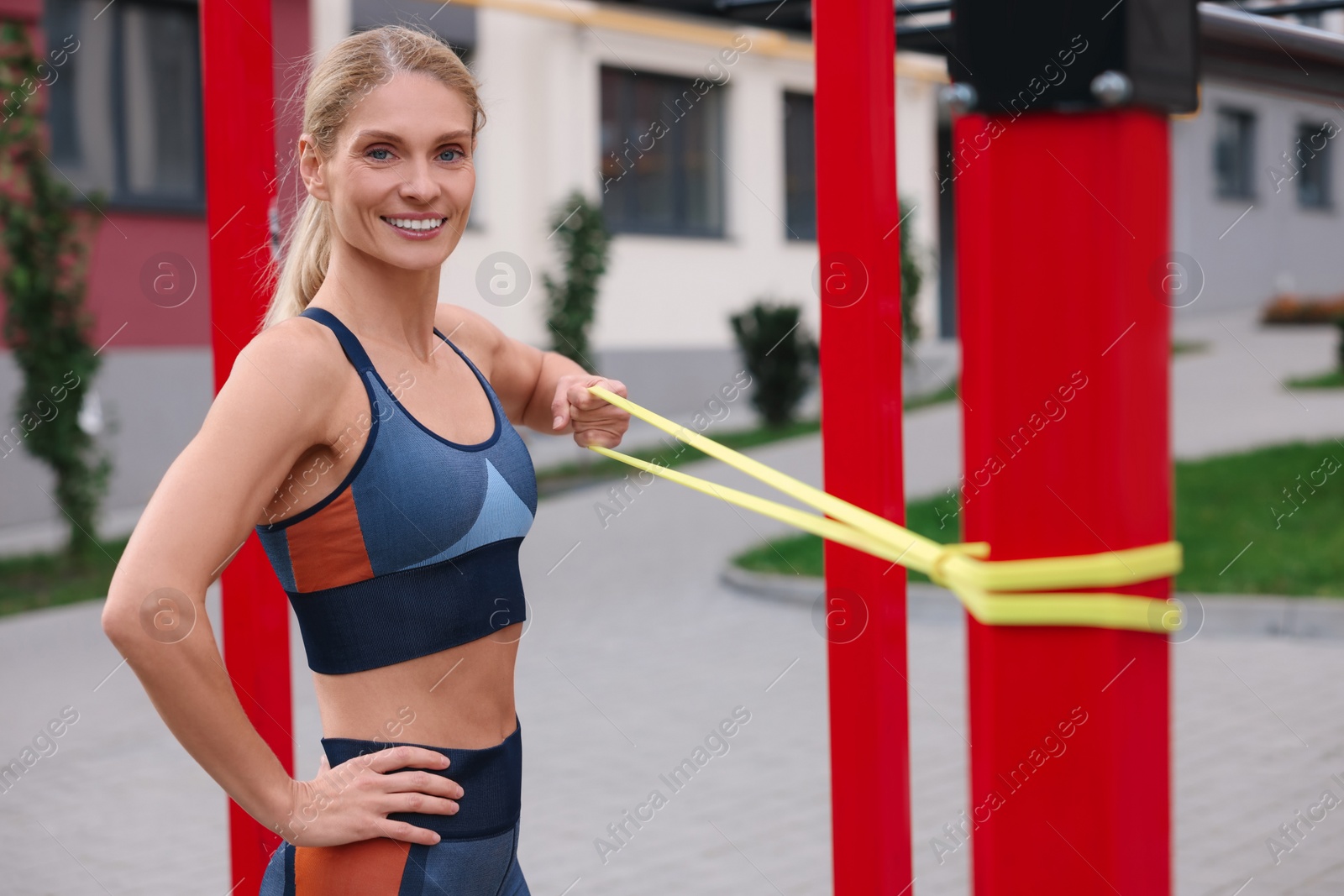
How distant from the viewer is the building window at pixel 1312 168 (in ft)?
88.8

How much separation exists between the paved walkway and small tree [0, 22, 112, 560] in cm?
134

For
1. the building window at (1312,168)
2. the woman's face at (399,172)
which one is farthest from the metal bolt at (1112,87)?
the building window at (1312,168)

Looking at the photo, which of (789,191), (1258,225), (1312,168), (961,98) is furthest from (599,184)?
(1312,168)

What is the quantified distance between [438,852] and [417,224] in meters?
0.79

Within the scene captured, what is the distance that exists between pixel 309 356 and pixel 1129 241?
37.3 inches

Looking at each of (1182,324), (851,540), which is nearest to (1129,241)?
(851,540)

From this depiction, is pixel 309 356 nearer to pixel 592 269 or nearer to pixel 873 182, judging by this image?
pixel 873 182

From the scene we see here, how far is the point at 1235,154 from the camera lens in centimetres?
2619

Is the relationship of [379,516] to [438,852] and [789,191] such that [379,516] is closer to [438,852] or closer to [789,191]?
[438,852]

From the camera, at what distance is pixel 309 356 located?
5.30 ft

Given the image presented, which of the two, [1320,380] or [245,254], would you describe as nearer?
[245,254]

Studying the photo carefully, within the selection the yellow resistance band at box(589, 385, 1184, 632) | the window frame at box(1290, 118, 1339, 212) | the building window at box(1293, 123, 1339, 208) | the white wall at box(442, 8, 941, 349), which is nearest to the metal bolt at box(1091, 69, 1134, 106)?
the yellow resistance band at box(589, 385, 1184, 632)

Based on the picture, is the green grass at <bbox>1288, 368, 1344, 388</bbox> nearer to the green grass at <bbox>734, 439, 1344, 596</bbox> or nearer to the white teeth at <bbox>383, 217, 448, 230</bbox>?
the green grass at <bbox>734, 439, 1344, 596</bbox>

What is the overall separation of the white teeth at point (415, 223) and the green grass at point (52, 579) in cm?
748
